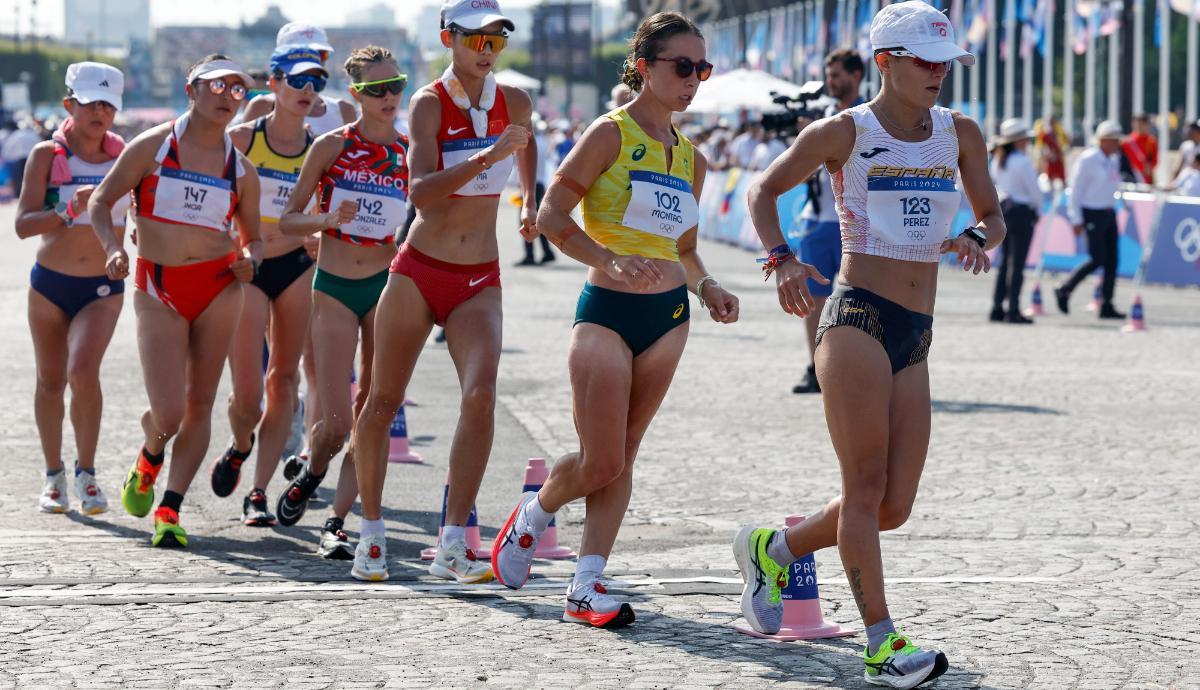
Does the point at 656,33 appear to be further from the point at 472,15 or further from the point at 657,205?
the point at 472,15

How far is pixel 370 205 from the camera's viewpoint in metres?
8.02

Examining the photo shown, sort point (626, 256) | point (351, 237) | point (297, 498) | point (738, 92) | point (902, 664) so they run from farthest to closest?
point (738, 92) < point (297, 498) < point (351, 237) < point (626, 256) < point (902, 664)

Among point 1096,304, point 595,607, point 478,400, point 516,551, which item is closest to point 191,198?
point 478,400

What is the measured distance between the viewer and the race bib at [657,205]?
636 centimetres

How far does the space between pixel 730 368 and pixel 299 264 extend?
6.67 m

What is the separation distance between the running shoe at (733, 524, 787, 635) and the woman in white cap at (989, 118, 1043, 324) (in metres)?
12.8

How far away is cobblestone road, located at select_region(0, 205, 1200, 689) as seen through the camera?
5844 millimetres

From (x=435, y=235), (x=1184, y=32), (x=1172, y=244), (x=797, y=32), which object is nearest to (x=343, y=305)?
(x=435, y=235)

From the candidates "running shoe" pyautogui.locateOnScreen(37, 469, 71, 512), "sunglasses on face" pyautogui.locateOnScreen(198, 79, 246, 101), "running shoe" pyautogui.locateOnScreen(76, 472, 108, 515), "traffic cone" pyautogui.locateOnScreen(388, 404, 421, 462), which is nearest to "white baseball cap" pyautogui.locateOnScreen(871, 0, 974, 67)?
"sunglasses on face" pyautogui.locateOnScreen(198, 79, 246, 101)

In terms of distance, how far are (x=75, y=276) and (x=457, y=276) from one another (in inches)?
96.2

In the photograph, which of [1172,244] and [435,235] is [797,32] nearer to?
[1172,244]

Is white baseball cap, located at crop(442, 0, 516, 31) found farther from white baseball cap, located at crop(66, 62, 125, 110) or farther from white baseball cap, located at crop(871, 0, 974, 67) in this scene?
white baseball cap, located at crop(66, 62, 125, 110)

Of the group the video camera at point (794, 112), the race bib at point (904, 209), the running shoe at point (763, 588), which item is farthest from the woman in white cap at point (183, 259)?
the video camera at point (794, 112)

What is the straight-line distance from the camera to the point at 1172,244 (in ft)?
75.9
